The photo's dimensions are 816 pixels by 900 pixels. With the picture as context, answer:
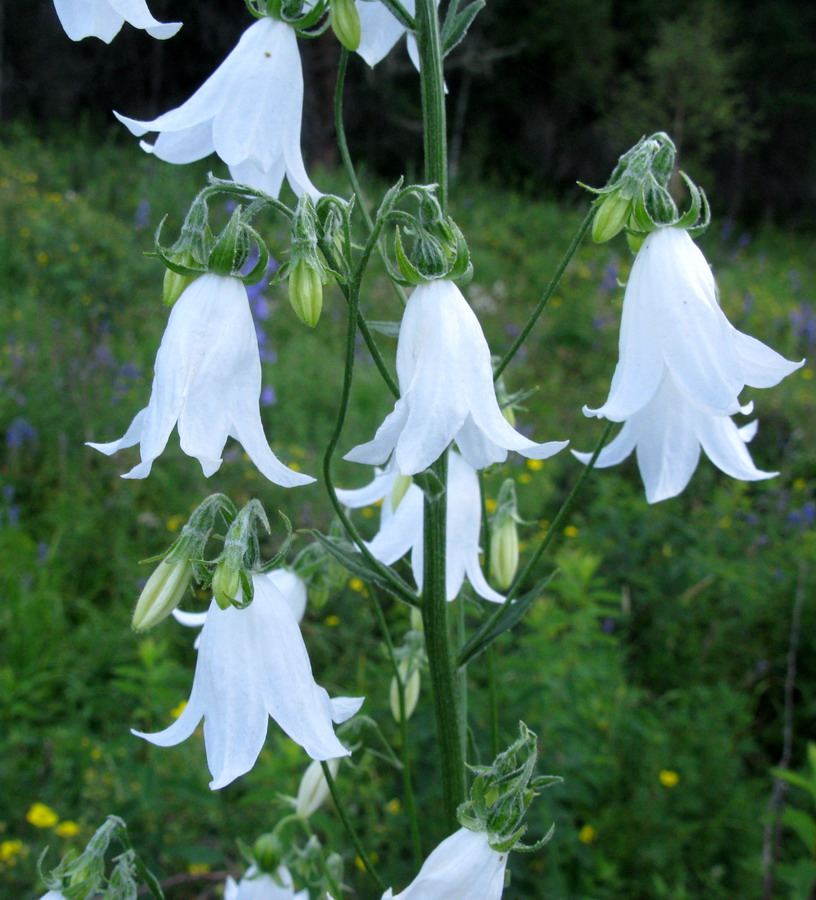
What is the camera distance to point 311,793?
1536 mm

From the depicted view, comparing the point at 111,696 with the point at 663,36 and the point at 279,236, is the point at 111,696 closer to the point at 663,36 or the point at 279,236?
the point at 279,236

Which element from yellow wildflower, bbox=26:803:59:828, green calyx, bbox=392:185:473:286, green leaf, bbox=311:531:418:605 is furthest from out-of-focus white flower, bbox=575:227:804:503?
yellow wildflower, bbox=26:803:59:828

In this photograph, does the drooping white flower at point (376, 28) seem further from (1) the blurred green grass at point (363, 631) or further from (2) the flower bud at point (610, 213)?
(1) the blurred green grass at point (363, 631)

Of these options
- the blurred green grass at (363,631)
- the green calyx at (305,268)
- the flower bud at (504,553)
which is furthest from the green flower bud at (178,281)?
the blurred green grass at (363,631)

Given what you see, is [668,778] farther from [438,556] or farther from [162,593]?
[162,593]

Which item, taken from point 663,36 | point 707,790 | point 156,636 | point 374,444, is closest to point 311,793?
point 374,444

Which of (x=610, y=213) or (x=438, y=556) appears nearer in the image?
(x=610, y=213)

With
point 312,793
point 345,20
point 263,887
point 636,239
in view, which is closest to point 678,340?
point 636,239

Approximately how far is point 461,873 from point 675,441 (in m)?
0.65

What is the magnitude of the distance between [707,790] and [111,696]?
1834 millimetres

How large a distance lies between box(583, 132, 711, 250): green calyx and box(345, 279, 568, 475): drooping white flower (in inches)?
8.4

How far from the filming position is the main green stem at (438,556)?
113cm

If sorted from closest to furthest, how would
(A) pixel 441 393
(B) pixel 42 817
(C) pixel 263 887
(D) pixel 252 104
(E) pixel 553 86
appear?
(A) pixel 441 393 → (D) pixel 252 104 → (C) pixel 263 887 → (B) pixel 42 817 → (E) pixel 553 86

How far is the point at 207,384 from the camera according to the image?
3.33 ft
